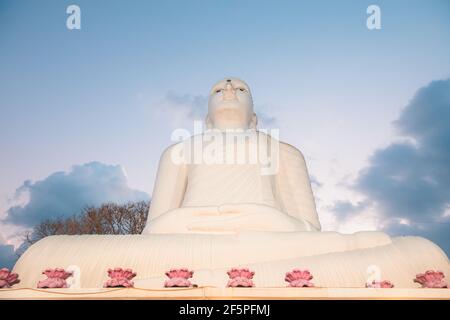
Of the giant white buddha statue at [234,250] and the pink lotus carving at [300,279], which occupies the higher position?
the giant white buddha statue at [234,250]

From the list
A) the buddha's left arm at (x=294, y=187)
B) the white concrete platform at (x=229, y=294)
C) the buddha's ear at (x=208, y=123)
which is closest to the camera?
the white concrete platform at (x=229, y=294)

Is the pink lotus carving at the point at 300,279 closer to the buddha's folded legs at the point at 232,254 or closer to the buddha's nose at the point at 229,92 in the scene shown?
the buddha's folded legs at the point at 232,254

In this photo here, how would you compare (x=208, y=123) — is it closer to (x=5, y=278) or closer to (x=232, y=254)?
(x=232, y=254)

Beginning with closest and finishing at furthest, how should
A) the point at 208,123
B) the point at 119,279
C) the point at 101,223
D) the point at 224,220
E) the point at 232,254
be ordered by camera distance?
the point at 119,279, the point at 232,254, the point at 224,220, the point at 208,123, the point at 101,223

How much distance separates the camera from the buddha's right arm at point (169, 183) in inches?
261

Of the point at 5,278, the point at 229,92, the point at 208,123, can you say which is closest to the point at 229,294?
the point at 5,278

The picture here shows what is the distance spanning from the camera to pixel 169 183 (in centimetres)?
679

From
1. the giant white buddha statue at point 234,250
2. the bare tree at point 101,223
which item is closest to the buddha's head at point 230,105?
the giant white buddha statue at point 234,250

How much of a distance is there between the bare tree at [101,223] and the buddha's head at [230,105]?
1048 cm

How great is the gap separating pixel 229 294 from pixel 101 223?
15.3 metres

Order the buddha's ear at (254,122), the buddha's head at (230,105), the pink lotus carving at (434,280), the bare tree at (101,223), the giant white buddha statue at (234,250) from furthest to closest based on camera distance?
the bare tree at (101,223) → the buddha's ear at (254,122) → the buddha's head at (230,105) → the giant white buddha statue at (234,250) → the pink lotus carving at (434,280)

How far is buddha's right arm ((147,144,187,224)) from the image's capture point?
21.8ft
